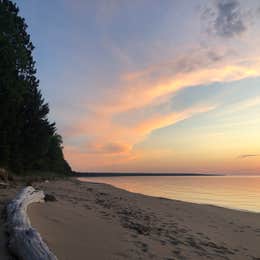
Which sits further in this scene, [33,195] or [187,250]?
[33,195]

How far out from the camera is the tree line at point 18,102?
26000 millimetres

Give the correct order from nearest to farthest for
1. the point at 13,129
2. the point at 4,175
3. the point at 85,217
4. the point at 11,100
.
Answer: the point at 85,217 → the point at 4,175 → the point at 11,100 → the point at 13,129

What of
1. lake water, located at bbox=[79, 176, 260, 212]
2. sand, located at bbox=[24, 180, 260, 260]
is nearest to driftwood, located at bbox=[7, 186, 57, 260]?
sand, located at bbox=[24, 180, 260, 260]

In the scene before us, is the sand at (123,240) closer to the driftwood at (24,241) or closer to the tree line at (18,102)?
the driftwood at (24,241)

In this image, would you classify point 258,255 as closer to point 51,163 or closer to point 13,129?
point 13,129

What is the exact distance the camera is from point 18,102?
3156 centimetres

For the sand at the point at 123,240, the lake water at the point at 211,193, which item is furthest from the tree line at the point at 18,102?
the sand at the point at 123,240

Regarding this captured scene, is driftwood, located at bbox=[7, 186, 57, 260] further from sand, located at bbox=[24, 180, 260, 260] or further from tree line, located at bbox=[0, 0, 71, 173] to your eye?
tree line, located at bbox=[0, 0, 71, 173]

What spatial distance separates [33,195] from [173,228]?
482 centimetres

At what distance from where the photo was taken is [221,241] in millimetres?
10680

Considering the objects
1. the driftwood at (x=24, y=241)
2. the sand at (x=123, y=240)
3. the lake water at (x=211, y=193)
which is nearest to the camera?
the driftwood at (x=24, y=241)

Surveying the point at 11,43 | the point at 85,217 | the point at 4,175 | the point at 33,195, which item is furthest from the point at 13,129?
the point at 85,217

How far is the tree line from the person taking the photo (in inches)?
1024

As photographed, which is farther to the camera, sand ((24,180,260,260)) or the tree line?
the tree line
